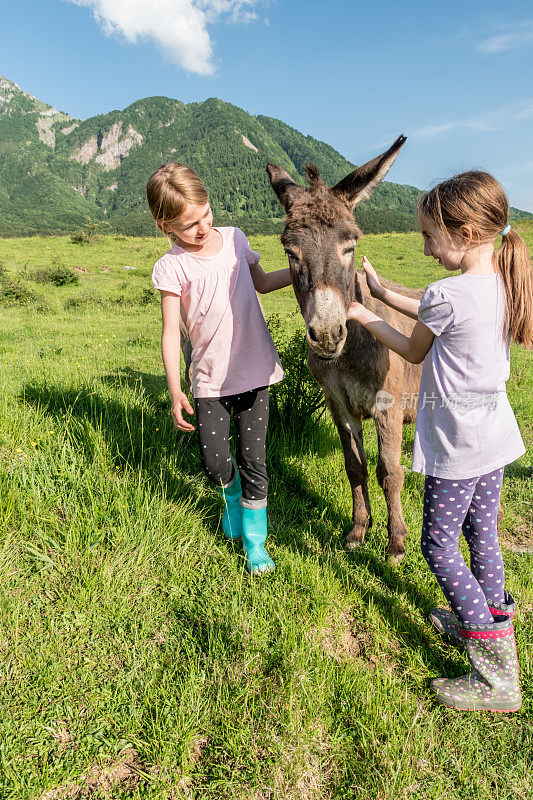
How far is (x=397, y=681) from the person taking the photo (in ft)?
7.04

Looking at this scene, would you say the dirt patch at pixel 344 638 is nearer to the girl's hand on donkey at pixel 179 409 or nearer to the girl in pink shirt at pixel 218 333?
the girl in pink shirt at pixel 218 333

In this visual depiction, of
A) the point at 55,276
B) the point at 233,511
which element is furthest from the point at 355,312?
the point at 55,276

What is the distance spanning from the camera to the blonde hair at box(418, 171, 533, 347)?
6.14 ft

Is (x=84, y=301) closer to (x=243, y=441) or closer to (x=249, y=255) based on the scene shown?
(x=249, y=255)

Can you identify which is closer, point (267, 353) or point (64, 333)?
point (267, 353)

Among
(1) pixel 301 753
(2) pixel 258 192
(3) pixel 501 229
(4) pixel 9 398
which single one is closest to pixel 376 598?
(1) pixel 301 753

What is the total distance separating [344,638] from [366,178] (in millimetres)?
2682

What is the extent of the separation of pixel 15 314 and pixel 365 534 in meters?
12.2

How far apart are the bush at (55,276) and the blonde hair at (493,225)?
1791cm

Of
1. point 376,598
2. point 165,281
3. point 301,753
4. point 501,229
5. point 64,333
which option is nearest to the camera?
point 301,753

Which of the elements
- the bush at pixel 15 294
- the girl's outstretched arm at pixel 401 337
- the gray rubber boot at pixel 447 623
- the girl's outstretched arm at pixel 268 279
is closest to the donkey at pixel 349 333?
the girl's outstretched arm at pixel 401 337

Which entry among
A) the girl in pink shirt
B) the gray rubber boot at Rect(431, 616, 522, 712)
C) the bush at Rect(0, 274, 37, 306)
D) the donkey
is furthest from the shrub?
the gray rubber boot at Rect(431, 616, 522, 712)

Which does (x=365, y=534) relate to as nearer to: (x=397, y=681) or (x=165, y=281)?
(x=397, y=681)

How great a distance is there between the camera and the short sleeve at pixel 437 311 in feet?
6.13
